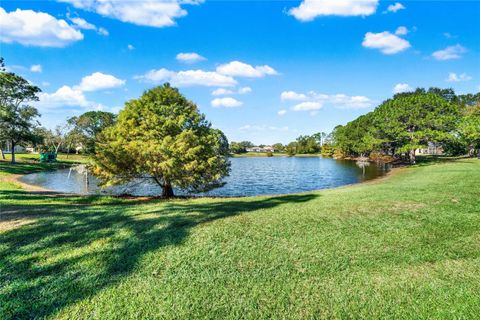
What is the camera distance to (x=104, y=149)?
63.0ft

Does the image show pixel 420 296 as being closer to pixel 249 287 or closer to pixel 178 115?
pixel 249 287

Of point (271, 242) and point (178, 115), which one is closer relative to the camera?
point (271, 242)

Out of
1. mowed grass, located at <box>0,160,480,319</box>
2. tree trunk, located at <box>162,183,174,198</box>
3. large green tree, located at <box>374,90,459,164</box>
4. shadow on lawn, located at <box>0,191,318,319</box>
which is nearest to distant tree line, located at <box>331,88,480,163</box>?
large green tree, located at <box>374,90,459,164</box>

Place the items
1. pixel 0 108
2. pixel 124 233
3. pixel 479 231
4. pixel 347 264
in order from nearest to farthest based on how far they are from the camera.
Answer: pixel 347 264 → pixel 124 233 → pixel 479 231 → pixel 0 108

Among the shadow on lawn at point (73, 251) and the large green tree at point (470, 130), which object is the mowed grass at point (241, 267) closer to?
the shadow on lawn at point (73, 251)

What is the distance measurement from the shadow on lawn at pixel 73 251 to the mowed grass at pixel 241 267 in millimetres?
24

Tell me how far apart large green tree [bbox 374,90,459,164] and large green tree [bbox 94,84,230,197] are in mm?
37101

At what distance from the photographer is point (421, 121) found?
147ft

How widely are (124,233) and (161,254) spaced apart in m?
1.66

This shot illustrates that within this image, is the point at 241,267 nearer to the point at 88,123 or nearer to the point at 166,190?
the point at 166,190

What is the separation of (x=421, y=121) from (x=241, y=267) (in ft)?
159

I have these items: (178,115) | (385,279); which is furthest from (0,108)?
(385,279)

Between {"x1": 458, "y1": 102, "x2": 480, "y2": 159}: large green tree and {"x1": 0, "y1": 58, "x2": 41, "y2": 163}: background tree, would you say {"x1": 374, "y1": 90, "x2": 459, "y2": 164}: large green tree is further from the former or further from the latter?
{"x1": 0, "y1": 58, "x2": 41, "y2": 163}: background tree

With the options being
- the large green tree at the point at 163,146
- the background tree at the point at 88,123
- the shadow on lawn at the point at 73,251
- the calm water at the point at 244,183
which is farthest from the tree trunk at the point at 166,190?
the background tree at the point at 88,123
